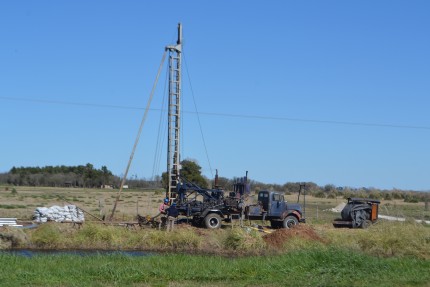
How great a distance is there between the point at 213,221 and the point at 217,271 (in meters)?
19.5

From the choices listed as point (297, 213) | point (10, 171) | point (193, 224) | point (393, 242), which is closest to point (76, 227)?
point (193, 224)

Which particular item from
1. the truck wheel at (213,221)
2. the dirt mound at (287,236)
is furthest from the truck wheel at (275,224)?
the dirt mound at (287,236)

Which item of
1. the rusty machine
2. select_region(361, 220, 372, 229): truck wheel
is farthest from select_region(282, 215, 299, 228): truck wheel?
select_region(361, 220, 372, 229): truck wheel

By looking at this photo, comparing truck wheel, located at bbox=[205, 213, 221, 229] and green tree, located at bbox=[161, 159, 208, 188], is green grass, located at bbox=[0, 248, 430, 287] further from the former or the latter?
green tree, located at bbox=[161, 159, 208, 188]

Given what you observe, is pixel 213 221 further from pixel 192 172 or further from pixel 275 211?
pixel 192 172

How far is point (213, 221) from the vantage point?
34312 millimetres

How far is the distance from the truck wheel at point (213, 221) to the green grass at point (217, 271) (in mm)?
16855

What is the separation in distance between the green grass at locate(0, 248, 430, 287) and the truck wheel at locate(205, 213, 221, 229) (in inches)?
664

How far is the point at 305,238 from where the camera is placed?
28.3 m

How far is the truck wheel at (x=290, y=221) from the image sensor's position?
35.9 metres

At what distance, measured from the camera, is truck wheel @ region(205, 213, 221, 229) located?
34.1m

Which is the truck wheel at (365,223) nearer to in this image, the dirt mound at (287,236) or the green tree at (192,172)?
the dirt mound at (287,236)

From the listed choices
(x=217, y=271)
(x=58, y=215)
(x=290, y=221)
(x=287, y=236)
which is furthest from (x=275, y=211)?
(x=217, y=271)

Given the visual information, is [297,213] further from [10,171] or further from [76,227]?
[10,171]
